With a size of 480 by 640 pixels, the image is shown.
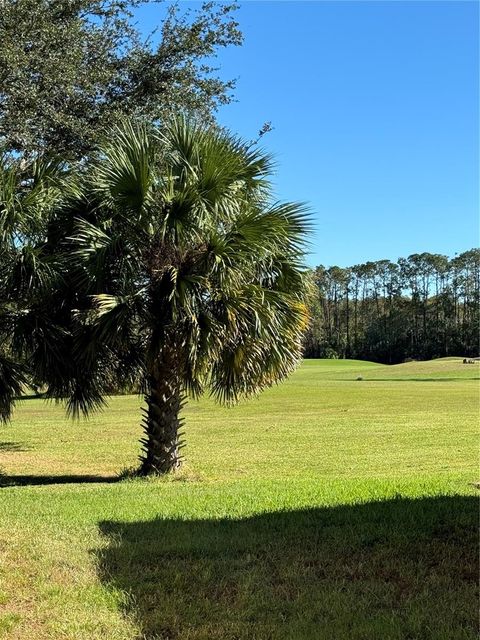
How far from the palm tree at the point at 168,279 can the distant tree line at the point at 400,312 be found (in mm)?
79562

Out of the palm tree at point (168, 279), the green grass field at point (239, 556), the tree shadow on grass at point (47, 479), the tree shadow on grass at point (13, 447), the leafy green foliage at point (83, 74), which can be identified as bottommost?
the tree shadow on grass at point (13, 447)

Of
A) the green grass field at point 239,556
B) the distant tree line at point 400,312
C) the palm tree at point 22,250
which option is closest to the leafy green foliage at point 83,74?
the palm tree at point 22,250

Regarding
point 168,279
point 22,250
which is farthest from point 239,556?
point 22,250

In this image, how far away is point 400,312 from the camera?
321ft

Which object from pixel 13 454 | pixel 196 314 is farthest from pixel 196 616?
pixel 13 454

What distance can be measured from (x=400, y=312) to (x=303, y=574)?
96168 mm

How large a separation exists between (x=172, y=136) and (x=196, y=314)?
295 centimetres

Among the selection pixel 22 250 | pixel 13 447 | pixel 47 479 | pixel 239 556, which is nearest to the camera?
pixel 239 556

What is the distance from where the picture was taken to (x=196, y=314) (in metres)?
9.63

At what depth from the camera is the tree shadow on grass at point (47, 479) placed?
36.0 feet

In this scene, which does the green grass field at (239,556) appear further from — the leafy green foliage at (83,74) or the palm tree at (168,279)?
the leafy green foliage at (83,74)

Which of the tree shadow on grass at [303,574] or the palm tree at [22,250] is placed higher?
the palm tree at [22,250]

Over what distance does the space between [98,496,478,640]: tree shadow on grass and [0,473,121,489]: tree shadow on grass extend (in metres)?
5.09

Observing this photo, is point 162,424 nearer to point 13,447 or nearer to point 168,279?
point 168,279
